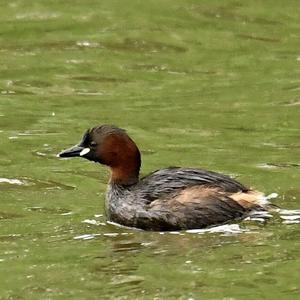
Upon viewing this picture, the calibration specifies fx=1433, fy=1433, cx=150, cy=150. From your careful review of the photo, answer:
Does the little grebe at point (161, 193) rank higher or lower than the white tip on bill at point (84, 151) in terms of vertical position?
lower

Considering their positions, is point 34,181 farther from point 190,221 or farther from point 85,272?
point 85,272

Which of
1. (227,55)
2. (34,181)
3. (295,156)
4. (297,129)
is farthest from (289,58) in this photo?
(34,181)

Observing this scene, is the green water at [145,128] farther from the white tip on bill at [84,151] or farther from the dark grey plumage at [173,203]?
the white tip on bill at [84,151]

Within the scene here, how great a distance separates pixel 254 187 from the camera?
10.8 metres

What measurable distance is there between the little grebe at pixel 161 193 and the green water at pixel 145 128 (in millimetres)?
154

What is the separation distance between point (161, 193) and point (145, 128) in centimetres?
314

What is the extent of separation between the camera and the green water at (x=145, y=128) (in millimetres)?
8539

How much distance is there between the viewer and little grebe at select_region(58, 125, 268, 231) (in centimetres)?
979

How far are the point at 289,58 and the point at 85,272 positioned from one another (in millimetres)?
7796

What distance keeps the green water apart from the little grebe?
15 cm

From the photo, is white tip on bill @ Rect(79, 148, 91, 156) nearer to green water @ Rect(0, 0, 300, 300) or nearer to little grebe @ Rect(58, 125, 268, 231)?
little grebe @ Rect(58, 125, 268, 231)

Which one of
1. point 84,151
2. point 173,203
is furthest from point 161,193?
point 84,151

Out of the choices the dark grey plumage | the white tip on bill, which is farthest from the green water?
the white tip on bill

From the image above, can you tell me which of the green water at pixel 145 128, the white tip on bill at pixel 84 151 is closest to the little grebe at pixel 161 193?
the white tip on bill at pixel 84 151
